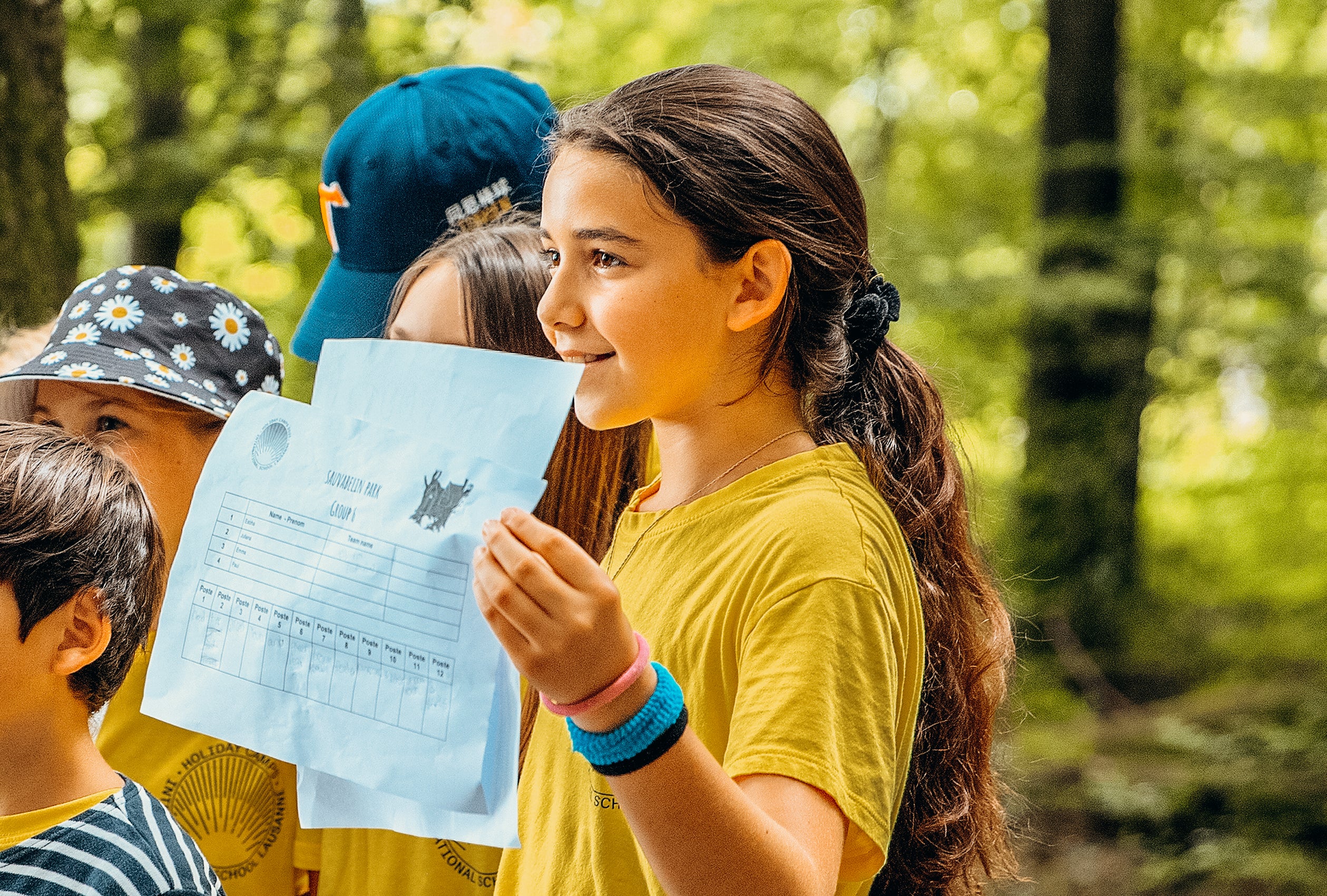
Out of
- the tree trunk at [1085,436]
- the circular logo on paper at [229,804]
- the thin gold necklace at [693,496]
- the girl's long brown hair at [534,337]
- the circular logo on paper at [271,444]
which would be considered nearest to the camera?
the circular logo on paper at [271,444]

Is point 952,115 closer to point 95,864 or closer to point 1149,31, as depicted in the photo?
point 1149,31

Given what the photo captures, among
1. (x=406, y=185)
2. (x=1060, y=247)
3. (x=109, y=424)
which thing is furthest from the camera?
(x=1060, y=247)

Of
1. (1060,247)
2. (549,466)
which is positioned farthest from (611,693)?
(1060,247)

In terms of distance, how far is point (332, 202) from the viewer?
7.10ft

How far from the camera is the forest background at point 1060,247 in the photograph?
15.9ft

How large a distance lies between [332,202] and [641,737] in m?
1.45

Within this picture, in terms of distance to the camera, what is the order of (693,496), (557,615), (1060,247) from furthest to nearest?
(1060,247), (693,496), (557,615)

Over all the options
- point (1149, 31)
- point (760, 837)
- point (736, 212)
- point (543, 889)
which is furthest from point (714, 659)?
point (1149, 31)

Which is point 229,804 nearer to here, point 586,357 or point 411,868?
point 411,868

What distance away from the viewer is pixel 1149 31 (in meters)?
8.65

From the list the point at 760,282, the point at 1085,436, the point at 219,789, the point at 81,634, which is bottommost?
the point at 219,789

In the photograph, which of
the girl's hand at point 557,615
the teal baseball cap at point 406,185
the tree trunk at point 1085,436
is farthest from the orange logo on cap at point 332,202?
the tree trunk at point 1085,436

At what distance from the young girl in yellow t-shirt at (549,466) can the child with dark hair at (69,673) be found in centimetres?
44

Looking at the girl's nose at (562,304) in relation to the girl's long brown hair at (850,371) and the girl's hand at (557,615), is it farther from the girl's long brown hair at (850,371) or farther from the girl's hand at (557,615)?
the girl's hand at (557,615)
